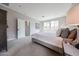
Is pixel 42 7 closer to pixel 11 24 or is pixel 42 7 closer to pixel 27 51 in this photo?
pixel 11 24

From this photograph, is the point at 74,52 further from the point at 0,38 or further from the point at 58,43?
the point at 0,38

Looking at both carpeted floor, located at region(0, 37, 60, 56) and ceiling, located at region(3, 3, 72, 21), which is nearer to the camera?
carpeted floor, located at region(0, 37, 60, 56)

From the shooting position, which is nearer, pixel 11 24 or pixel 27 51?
pixel 27 51

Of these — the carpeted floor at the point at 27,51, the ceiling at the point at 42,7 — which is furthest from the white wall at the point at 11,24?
the carpeted floor at the point at 27,51

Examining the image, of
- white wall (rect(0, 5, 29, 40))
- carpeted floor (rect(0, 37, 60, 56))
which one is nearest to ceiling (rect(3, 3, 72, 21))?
white wall (rect(0, 5, 29, 40))

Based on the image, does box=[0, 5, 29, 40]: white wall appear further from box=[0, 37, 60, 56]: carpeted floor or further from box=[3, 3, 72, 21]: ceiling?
box=[0, 37, 60, 56]: carpeted floor

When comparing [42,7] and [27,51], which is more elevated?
[42,7]

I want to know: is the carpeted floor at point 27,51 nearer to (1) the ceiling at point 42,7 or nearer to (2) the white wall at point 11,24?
(2) the white wall at point 11,24

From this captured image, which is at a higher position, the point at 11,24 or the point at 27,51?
the point at 11,24

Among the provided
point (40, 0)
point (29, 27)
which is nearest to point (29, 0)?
point (40, 0)

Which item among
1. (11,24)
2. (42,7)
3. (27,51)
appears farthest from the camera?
(11,24)

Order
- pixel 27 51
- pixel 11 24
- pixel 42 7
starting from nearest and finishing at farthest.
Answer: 1. pixel 27 51
2. pixel 42 7
3. pixel 11 24

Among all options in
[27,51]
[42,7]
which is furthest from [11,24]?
[27,51]

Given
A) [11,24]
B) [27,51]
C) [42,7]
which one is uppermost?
[42,7]
